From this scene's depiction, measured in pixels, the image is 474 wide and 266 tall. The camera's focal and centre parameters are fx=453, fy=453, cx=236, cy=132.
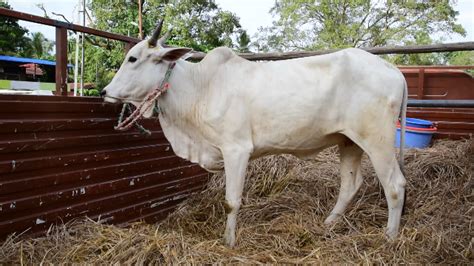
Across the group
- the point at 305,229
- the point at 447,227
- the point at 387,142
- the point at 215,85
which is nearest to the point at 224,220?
the point at 305,229

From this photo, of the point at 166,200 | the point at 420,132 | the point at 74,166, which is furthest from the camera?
the point at 420,132

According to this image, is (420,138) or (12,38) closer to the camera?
(420,138)

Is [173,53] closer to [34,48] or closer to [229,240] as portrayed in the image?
[229,240]

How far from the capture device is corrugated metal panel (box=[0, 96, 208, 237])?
268 centimetres

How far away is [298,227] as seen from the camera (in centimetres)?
329

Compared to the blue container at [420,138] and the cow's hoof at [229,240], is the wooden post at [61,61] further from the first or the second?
the blue container at [420,138]

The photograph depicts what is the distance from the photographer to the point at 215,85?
10.7 ft

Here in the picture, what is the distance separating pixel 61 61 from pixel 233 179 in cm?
143

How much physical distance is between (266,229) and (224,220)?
18.4 inches

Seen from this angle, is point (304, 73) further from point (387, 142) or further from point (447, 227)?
point (447, 227)

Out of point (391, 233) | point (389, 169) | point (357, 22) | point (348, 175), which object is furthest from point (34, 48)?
point (391, 233)

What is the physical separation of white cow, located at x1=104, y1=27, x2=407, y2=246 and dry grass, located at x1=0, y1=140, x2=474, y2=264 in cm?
32

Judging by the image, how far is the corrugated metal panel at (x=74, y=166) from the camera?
2680 millimetres

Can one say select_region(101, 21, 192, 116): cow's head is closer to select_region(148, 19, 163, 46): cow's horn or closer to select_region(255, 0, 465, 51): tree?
select_region(148, 19, 163, 46): cow's horn
